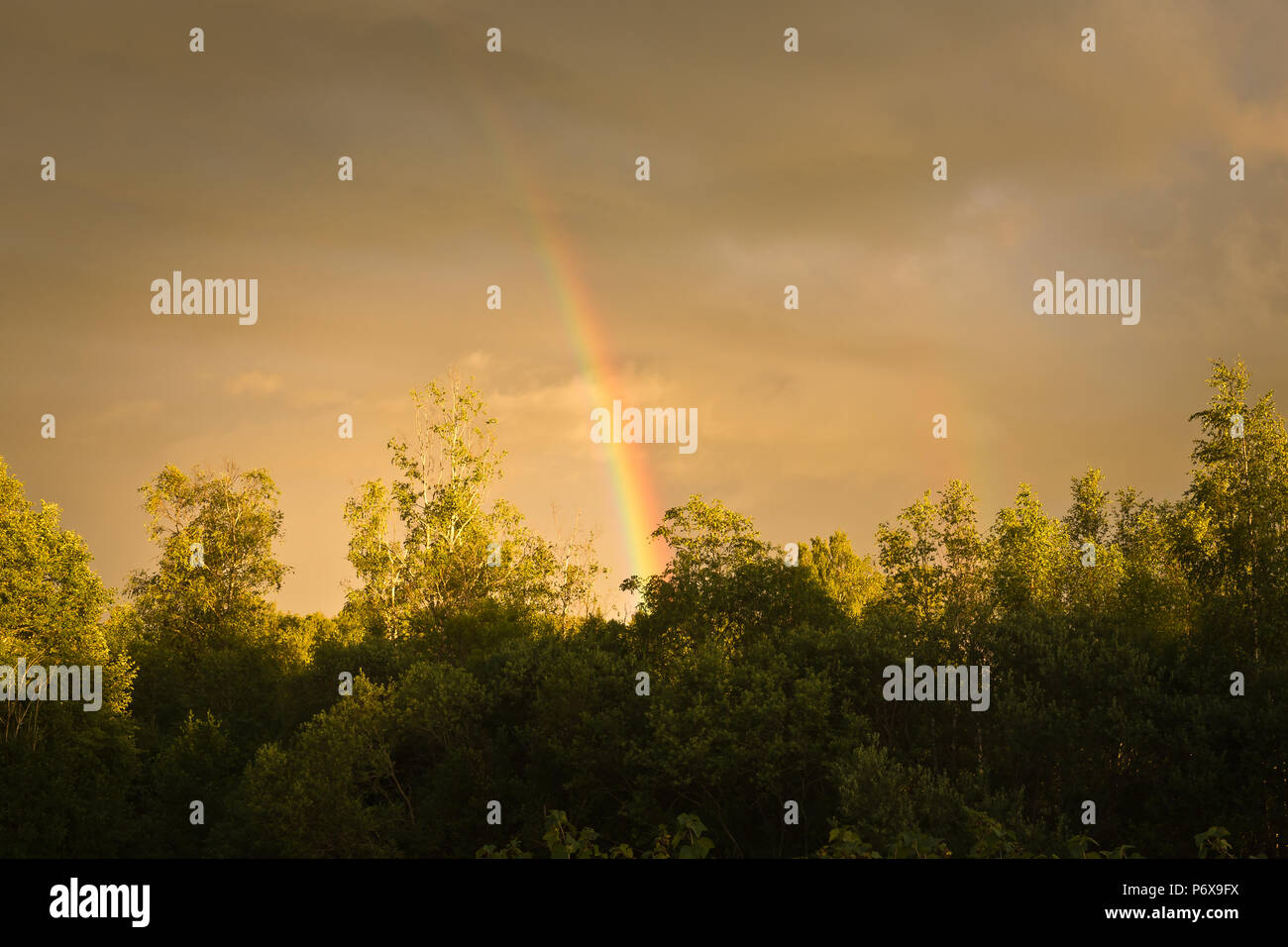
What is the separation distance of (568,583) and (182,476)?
3280 centimetres

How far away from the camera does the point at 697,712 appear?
54.1 m

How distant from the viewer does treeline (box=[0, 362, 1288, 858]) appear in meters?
49.6

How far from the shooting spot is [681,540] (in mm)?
65312

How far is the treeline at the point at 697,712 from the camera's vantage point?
49.6m
